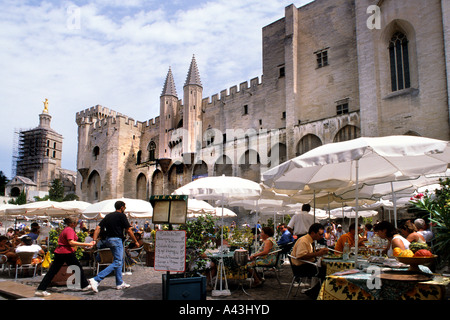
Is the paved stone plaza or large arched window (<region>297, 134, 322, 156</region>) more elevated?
large arched window (<region>297, 134, 322, 156</region>)

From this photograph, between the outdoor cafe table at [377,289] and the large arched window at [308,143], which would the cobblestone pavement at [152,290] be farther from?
the large arched window at [308,143]

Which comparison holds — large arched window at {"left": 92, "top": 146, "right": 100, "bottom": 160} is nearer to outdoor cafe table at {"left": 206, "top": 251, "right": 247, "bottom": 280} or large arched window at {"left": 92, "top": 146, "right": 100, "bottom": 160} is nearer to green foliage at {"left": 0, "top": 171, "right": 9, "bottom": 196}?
green foliage at {"left": 0, "top": 171, "right": 9, "bottom": 196}

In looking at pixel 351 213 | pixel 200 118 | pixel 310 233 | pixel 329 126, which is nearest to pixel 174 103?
pixel 200 118

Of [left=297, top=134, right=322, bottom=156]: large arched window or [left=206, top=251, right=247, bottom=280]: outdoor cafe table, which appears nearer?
[left=206, top=251, right=247, bottom=280]: outdoor cafe table

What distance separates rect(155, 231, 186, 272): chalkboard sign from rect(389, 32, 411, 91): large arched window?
18645 mm

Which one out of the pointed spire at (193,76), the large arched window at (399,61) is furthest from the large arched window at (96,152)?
the large arched window at (399,61)

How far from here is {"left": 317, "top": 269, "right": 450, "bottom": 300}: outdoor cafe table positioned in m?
3.21

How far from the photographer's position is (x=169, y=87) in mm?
38906

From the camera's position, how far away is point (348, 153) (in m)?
4.45

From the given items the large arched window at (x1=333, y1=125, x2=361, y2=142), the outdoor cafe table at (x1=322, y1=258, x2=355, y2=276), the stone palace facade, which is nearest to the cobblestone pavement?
the outdoor cafe table at (x1=322, y1=258, x2=355, y2=276)

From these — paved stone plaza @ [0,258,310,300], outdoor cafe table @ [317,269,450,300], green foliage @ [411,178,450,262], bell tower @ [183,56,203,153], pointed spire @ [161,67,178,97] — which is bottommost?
paved stone plaza @ [0,258,310,300]

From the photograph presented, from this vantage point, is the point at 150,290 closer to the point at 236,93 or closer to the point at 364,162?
the point at 364,162

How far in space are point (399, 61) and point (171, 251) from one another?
19500mm

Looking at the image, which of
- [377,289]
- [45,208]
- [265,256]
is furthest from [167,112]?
[377,289]
